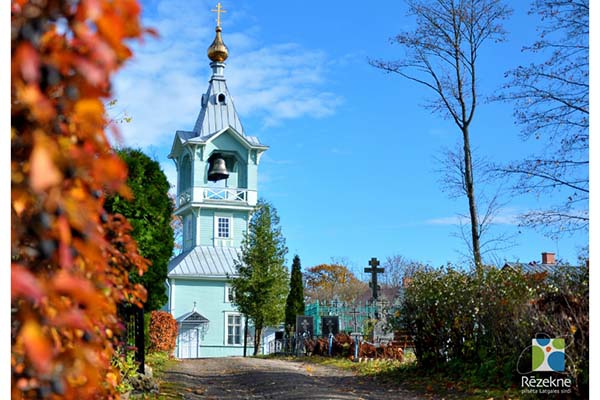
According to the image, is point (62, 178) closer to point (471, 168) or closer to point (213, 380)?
point (213, 380)

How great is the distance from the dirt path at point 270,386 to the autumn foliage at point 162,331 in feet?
28.5

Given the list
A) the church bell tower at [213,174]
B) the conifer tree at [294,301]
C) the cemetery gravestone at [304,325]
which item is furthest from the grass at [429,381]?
the church bell tower at [213,174]

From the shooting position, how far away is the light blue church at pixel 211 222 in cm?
2928

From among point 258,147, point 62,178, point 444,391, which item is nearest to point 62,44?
point 62,178

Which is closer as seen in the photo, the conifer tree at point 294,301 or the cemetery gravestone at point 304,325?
the cemetery gravestone at point 304,325

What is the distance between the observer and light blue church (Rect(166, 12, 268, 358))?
29.3 m

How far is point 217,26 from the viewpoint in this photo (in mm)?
30641

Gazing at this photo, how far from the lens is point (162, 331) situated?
71.9 ft

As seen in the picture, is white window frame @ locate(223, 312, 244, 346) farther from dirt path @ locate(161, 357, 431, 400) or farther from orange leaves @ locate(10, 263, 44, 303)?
orange leaves @ locate(10, 263, 44, 303)

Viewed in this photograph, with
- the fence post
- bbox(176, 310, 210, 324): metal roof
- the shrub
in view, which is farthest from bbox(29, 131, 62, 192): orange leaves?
bbox(176, 310, 210, 324): metal roof

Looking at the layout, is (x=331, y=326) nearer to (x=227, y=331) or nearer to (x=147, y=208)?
(x=147, y=208)

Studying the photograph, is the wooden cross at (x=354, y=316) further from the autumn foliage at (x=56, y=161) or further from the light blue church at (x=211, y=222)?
the autumn foliage at (x=56, y=161)

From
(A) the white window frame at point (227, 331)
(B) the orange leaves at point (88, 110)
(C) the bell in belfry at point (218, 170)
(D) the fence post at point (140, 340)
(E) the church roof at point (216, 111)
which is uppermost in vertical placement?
(E) the church roof at point (216, 111)
